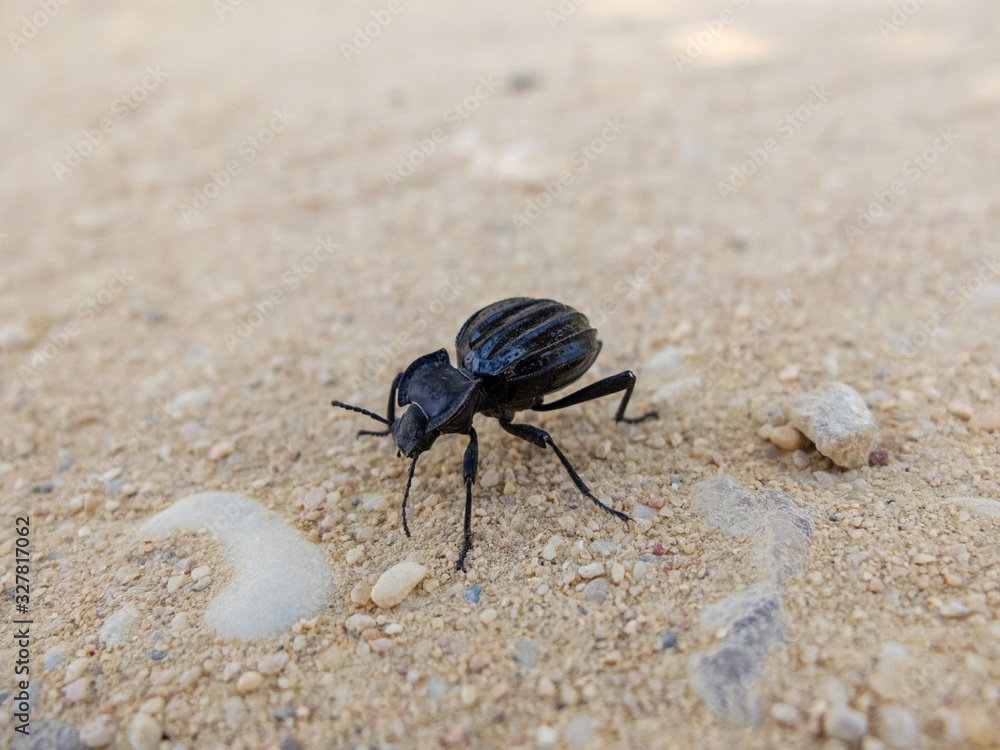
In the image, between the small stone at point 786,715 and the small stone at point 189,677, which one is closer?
the small stone at point 786,715

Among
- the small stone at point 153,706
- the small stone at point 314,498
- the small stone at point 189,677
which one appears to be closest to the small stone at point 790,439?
the small stone at point 314,498

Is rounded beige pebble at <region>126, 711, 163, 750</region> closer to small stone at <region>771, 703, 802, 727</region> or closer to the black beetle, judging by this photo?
the black beetle

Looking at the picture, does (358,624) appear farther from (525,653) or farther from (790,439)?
(790,439)

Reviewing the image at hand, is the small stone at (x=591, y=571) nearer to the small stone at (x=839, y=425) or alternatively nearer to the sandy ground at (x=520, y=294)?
the sandy ground at (x=520, y=294)

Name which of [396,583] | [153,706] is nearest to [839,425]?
[396,583]

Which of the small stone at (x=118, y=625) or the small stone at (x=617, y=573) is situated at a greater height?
the small stone at (x=118, y=625)

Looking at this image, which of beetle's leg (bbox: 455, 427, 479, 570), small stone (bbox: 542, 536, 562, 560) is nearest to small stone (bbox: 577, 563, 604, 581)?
small stone (bbox: 542, 536, 562, 560)
